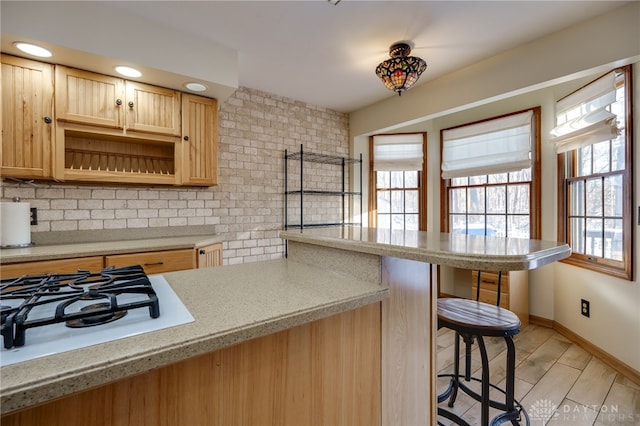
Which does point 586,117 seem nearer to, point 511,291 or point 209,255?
point 511,291

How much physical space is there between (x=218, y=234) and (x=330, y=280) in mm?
2233

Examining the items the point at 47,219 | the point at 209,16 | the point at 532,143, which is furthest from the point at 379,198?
the point at 47,219

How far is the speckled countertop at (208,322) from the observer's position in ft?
1.65

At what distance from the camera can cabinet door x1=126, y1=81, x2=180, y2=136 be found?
7.71ft

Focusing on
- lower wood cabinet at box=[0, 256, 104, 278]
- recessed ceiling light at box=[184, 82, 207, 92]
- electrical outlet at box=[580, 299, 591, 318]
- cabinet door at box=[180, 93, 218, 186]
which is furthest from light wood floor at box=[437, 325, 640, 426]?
recessed ceiling light at box=[184, 82, 207, 92]

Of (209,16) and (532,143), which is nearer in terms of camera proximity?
(209,16)

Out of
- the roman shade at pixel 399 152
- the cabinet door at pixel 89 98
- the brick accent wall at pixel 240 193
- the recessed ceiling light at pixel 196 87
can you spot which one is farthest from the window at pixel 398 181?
the cabinet door at pixel 89 98

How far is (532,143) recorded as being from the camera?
3207 millimetres

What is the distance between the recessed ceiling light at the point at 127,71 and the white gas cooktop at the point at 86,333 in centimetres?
213

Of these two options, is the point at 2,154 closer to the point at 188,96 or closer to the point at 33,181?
the point at 33,181

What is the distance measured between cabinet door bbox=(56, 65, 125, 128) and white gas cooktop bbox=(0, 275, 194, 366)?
2084 millimetres

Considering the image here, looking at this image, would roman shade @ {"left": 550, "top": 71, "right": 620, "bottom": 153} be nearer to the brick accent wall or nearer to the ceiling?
the ceiling


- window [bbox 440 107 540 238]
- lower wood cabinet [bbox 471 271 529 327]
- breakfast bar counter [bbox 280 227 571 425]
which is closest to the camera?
breakfast bar counter [bbox 280 227 571 425]

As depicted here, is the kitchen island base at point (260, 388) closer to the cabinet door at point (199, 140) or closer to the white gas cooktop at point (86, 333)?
the white gas cooktop at point (86, 333)
